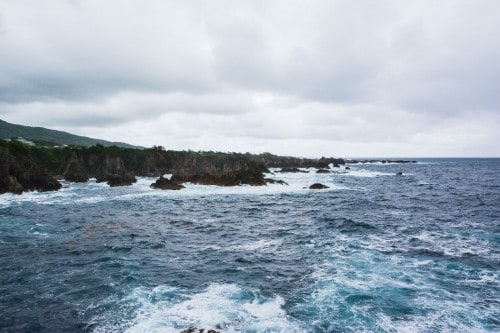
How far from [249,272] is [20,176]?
191 ft

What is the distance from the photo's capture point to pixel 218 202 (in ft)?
163

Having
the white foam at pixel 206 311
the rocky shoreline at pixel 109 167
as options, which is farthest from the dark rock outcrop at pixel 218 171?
the white foam at pixel 206 311

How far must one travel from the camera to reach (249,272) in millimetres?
19219

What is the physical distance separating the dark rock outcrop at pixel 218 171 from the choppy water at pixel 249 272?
35.9 meters

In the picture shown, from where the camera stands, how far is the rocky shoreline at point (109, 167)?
59.8 metres

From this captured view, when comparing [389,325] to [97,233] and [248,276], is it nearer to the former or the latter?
[248,276]

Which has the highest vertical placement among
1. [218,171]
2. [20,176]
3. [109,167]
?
[109,167]

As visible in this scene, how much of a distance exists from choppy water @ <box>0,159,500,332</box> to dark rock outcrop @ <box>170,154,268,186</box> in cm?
3587

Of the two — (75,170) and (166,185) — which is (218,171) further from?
(166,185)

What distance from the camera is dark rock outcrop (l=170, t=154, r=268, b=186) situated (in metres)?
74.4

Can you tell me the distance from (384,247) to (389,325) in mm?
12001

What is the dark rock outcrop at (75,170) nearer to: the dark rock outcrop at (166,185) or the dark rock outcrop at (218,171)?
the dark rock outcrop at (218,171)

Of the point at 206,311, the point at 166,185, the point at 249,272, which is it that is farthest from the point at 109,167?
the point at 206,311

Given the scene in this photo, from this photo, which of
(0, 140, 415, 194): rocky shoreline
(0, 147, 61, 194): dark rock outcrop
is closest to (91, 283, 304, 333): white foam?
(0, 140, 415, 194): rocky shoreline
